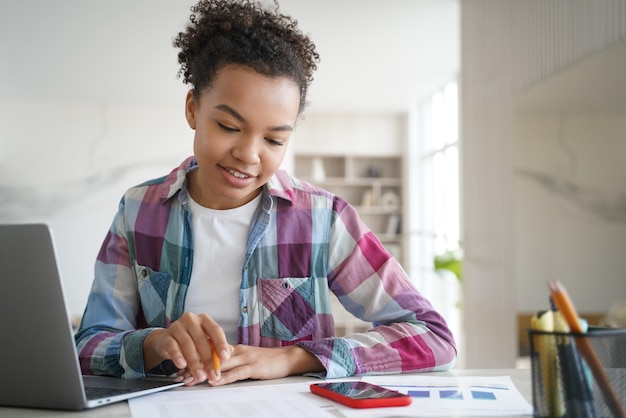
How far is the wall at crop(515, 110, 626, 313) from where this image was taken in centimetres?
270

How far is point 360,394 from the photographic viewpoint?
0.92 m

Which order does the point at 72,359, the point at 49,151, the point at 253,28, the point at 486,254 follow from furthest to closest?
1. the point at 49,151
2. the point at 486,254
3. the point at 253,28
4. the point at 72,359

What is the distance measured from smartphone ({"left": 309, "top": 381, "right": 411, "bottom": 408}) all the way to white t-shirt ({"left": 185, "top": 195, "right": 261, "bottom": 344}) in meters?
0.37

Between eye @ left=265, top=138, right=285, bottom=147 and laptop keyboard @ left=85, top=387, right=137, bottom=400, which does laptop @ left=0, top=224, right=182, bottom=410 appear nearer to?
laptop keyboard @ left=85, top=387, right=137, bottom=400

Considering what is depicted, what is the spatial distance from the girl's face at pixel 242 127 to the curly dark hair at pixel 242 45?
0.07 feet

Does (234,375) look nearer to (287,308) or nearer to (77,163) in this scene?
(287,308)

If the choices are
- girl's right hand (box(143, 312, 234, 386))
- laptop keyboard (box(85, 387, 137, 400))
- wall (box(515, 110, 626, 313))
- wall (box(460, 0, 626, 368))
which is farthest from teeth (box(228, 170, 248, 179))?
wall (box(460, 0, 626, 368))

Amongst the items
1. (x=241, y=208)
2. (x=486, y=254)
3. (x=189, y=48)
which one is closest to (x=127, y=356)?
(x=241, y=208)

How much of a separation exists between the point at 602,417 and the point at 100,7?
477cm

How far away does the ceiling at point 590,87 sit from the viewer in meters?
2.66

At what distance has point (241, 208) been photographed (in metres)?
1.39

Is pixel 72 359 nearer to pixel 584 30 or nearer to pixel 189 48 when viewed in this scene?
pixel 189 48

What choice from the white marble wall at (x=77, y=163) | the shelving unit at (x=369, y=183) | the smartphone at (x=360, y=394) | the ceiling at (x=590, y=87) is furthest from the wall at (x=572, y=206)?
the white marble wall at (x=77, y=163)

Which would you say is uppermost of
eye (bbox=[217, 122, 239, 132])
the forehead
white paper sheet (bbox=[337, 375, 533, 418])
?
the forehead
